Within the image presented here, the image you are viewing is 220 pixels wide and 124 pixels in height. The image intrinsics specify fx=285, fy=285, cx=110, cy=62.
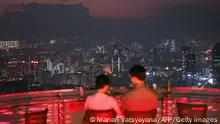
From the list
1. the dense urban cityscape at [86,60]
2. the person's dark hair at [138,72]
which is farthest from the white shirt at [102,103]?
the dense urban cityscape at [86,60]

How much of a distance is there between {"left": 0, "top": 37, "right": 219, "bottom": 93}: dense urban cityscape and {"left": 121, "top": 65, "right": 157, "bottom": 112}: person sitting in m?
9.19

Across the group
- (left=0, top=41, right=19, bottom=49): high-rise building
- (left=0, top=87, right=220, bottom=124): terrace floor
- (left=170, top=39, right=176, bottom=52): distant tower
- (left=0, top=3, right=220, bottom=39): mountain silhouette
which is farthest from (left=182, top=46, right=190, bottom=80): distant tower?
(left=0, top=87, right=220, bottom=124): terrace floor

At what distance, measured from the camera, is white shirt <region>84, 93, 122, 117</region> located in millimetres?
2451

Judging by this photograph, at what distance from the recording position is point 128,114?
7.73ft

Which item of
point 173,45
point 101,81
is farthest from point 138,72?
point 173,45

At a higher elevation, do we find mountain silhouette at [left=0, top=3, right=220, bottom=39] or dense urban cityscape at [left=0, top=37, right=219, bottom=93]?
mountain silhouette at [left=0, top=3, right=220, bottom=39]

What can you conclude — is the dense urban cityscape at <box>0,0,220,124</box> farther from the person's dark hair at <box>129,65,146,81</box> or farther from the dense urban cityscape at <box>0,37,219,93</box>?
the person's dark hair at <box>129,65,146,81</box>

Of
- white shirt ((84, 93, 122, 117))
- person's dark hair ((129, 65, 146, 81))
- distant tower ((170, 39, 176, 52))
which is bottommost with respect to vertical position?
white shirt ((84, 93, 122, 117))

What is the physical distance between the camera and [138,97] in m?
2.41

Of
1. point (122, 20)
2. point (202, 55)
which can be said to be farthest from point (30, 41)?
point (202, 55)

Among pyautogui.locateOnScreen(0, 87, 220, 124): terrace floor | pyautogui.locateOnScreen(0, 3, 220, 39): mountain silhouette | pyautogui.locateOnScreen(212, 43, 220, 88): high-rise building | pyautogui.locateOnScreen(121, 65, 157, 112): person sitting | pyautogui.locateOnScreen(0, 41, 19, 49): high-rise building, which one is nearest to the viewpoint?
pyautogui.locateOnScreen(121, 65, 157, 112): person sitting

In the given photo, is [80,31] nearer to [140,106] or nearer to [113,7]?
[113,7]

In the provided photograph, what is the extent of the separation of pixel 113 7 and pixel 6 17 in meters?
6.77

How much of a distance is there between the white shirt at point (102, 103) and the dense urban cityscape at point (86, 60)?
9182 mm
